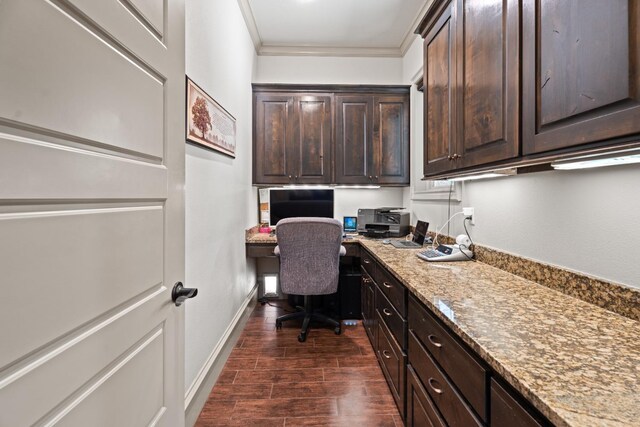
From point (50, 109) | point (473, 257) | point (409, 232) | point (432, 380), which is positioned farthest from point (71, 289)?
point (409, 232)

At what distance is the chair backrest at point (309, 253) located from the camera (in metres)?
2.49

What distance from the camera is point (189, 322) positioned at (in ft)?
5.56

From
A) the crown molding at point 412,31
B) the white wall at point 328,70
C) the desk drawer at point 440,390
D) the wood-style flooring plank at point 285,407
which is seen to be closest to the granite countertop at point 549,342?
the desk drawer at point 440,390

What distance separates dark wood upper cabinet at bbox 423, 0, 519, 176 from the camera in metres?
1.18

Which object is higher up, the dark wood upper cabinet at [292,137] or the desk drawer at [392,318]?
the dark wood upper cabinet at [292,137]

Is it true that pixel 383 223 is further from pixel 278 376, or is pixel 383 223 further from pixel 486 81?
pixel 486 81

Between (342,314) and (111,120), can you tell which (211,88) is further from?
(342,314)

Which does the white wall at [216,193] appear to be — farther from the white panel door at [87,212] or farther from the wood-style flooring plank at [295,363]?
the white panel door at [87,212]

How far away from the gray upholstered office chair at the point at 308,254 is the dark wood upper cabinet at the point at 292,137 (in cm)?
108

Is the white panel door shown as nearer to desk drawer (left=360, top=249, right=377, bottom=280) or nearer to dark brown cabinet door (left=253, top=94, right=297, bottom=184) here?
desk drawer (left=360, top=249, right=377, bottom=280)

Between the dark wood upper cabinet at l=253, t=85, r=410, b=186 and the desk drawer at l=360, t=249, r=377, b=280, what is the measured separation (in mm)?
1012

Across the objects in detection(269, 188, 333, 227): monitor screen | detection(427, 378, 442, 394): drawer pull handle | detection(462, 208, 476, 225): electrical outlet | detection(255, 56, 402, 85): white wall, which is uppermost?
detection(255, 56, 402, 85): white wall

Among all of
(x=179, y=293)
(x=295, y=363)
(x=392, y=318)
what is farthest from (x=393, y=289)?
(x=179, y=293)

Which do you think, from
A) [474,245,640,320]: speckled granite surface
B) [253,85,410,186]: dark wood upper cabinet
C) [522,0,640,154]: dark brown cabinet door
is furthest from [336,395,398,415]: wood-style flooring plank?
[253,85,410,186]: dark wood upper cabinet
